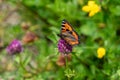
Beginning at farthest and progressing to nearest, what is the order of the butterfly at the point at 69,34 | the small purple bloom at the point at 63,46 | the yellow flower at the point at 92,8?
the yellow flower at the point at 92,8, the small purple bloom at the point at 63,46, the butterfly at the point at 69,34

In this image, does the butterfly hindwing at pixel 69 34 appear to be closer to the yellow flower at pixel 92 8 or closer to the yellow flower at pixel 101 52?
the yellow flower at pixel 101 52

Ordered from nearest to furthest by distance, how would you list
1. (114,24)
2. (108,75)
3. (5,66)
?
(108,75) < (114,24) < (5,66)

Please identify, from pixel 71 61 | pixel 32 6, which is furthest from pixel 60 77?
pixel 32 6

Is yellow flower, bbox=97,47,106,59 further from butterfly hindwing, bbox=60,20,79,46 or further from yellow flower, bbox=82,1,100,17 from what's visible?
butterfly hindwing, bbox=60,20,79,46

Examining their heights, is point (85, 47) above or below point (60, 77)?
above

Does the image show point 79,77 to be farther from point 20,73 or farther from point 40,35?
point 40,35

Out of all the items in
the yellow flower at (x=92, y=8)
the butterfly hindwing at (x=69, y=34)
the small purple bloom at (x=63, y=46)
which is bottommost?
the small purple bloom at (x=63, y=46)

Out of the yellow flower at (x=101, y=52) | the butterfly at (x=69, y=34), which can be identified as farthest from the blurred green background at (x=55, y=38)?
the butterfly at (x=69, y=34)
